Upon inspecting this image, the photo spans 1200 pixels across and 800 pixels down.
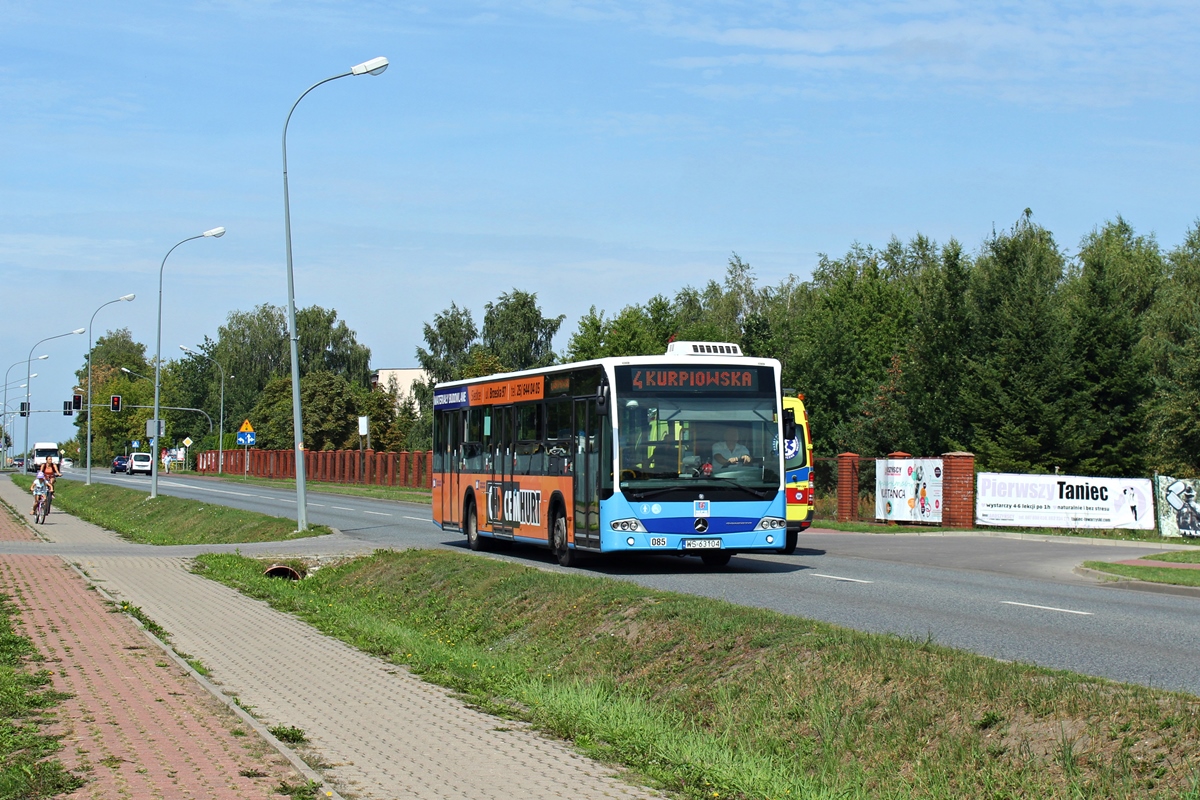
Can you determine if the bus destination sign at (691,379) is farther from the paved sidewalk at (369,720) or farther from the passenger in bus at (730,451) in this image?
the paved sidewalk at (369,720)

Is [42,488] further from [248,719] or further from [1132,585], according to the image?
[248,719]

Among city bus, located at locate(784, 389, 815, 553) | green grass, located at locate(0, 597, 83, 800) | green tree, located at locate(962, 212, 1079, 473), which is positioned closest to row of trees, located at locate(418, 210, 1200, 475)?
green tree, located at locate(962, 212, 1079, 473)

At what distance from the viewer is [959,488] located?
34031 mm

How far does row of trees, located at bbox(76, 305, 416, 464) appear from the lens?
325 feet

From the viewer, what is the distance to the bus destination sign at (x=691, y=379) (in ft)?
60.1

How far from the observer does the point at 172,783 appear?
21.5 ft

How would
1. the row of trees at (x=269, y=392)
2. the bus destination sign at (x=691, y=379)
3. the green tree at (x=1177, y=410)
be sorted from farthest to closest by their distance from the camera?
the row of trees at (x=269, y=392)
the green tree at (x=1177, y=410)
the bus destination sign at (x=691, y=379)

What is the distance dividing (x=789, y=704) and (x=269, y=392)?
10556 centimetres

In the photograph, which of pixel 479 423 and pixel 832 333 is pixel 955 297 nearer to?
pixel 832 333

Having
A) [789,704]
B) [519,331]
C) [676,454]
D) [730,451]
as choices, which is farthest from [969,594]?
[519,331]

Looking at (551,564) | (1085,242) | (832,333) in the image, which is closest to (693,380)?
(551,564)

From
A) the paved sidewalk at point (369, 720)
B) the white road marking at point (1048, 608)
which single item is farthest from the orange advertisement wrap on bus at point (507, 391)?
the white road marking at point (1048, 608)

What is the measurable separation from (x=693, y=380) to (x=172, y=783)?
12.5 meters

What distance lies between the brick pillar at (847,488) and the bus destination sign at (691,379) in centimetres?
1862
